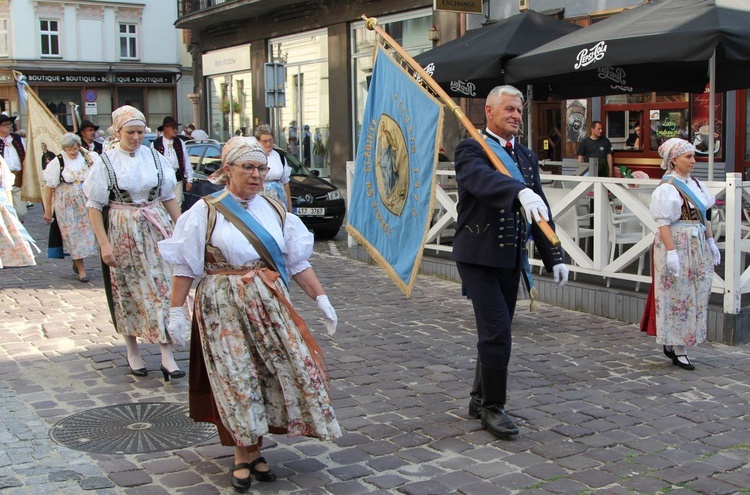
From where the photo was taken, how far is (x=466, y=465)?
16.7ft

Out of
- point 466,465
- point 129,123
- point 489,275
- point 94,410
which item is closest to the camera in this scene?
point 466,465

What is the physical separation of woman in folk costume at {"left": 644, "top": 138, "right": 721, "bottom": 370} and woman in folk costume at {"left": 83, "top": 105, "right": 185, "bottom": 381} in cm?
371

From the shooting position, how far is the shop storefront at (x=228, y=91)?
29188mm

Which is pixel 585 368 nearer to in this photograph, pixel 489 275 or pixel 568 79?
pixel 489 275

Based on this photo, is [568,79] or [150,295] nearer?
[150,295]

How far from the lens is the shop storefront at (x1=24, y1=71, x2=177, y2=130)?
4653 cm

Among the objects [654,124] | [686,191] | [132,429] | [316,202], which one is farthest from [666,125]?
[132,429]

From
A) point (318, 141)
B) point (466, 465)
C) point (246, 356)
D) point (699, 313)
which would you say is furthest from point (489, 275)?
point (318, 141)

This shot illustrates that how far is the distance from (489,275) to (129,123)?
303cm

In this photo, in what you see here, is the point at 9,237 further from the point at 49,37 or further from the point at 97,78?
the point at 49,37

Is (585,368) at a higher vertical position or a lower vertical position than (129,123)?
lower

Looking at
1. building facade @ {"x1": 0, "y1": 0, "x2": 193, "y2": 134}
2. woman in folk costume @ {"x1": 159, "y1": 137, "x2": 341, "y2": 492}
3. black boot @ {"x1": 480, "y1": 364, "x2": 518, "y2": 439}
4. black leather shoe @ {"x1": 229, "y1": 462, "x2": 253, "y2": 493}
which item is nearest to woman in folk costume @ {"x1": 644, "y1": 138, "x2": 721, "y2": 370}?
black boot @ {"x1": 480, "y1": 364, "x2": 518, "y2": 439}

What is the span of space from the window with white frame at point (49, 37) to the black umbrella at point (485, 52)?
38.6 m

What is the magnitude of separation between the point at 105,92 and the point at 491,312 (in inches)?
1816
